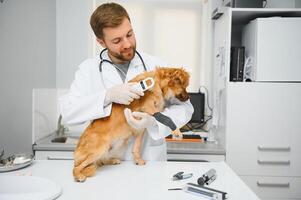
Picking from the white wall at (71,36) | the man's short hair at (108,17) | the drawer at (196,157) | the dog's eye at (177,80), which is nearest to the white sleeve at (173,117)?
the dog's eye at (177,80)

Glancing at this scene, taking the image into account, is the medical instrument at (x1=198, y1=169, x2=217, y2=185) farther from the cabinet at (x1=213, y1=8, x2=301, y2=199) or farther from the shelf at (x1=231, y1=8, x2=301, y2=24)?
the shelf at (x1=231, y1=8, x2=301, y2=24)

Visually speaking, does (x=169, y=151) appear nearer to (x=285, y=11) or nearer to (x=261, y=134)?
(x=261, y=134)

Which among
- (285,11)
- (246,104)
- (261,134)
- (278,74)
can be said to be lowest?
(261,134)

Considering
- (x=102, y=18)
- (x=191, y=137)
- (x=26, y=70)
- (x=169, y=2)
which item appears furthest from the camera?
(x=169, y=2)

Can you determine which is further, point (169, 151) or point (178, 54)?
point (178, 54)

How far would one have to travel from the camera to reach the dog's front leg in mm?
1261

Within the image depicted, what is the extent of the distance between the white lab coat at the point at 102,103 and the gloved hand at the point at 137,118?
59mm

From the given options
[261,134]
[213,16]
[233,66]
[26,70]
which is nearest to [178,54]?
[213,16]

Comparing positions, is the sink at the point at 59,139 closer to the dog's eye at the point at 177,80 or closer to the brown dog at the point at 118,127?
the brown dog at the point at 118,127

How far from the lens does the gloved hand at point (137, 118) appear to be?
1138mm

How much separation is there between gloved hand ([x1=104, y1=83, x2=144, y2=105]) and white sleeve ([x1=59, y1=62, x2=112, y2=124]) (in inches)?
1.5

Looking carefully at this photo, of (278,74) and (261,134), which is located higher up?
(278,74)

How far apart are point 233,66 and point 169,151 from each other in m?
0.77

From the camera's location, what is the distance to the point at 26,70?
1.99 m
